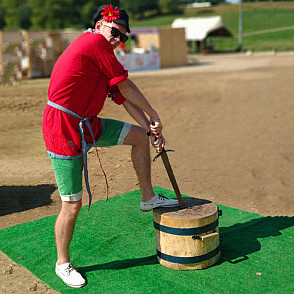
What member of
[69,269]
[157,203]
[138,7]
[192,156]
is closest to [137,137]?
[157,203]

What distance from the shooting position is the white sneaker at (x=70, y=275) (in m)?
3.62

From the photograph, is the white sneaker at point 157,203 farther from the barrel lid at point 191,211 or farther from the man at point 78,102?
the man at point 78,102

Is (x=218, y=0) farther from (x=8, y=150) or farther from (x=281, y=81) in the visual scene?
(x=8, y=150)

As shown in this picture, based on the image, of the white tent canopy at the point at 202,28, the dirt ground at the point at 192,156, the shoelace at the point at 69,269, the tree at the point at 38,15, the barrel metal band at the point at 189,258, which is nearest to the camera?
the shoelace at the point at 69,269

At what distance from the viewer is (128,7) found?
3460 inches

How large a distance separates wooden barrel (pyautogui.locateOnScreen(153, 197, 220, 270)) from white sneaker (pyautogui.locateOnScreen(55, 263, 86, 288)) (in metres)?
0.69

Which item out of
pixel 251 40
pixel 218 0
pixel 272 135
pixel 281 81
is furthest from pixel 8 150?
pixel 218 0

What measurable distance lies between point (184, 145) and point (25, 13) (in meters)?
101

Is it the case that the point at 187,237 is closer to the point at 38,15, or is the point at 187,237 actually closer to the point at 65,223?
the point at 65,223

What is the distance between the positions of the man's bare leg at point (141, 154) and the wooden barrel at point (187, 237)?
0.24 metres

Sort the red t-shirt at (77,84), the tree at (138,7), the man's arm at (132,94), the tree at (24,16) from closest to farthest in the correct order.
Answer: the red t-shirt at (77,84) → the man's arm at (132,94) → the tree at (138,7) → the tree at (24,16)

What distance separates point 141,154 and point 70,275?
1.10 metres

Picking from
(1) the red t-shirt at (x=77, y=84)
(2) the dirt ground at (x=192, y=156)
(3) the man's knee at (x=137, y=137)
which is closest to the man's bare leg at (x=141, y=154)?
(3) the man's knee at (x=137, y=137)

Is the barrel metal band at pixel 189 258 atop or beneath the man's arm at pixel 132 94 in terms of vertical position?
beneath
